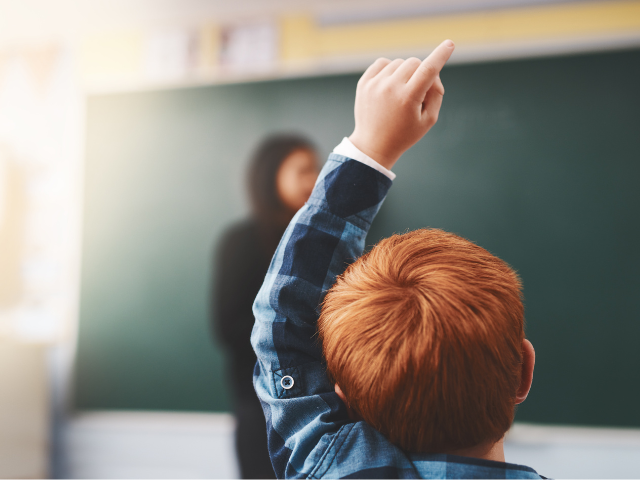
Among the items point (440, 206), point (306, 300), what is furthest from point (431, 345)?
point (440, 206)

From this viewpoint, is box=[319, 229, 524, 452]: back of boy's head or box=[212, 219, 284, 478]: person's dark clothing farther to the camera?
box=[212, 219, 284, 478]: person's dark clothing

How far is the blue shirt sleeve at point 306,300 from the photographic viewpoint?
37 cm

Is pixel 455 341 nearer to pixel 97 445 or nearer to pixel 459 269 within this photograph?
pixel 459 269

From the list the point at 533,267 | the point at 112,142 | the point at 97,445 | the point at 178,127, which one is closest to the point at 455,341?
the point at 533,267

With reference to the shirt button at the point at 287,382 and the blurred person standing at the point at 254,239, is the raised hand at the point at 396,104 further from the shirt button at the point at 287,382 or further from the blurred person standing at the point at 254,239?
the blurred person standing at the point at 254,239

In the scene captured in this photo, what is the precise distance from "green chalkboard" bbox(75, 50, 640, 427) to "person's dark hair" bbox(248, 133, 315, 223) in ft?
0.12

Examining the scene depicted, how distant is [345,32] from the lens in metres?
1.24

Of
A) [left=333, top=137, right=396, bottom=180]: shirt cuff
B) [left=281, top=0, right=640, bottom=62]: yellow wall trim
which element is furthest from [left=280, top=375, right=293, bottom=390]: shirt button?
[left=281, top=0, right=640, bottom=62]: yellow wall trim

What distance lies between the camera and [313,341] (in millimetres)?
403

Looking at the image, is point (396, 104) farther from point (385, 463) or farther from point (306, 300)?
point (385, 463)

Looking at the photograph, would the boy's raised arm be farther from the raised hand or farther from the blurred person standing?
the blurred person standing

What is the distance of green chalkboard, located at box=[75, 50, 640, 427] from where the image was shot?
3.49 feet

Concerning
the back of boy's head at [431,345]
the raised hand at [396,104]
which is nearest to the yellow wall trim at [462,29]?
the raised hand at [396,104]

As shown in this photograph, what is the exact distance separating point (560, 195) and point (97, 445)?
1762mm
